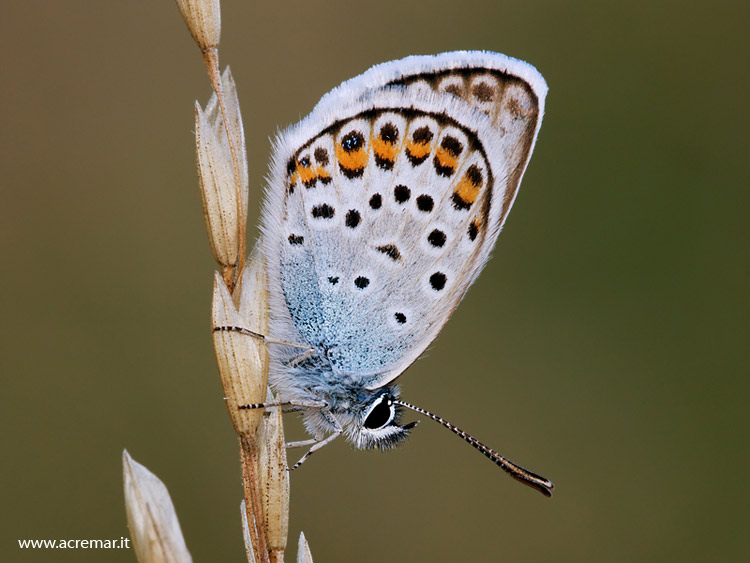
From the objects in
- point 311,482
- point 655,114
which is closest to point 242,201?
point 311,482

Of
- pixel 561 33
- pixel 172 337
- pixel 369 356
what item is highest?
pixel 561 33

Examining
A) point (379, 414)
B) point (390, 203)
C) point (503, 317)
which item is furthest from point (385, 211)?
point (503, 317)

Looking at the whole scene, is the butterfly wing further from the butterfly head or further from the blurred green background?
the blurred green background

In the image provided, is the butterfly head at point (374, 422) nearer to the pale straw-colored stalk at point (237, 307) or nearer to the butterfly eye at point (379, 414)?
the butterfly eye at point (379, 414)

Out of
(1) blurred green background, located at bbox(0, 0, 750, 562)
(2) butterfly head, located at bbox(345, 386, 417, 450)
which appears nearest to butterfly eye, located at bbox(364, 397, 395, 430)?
(2) butterfly head, located at bbox(345, 386, 417, 450)

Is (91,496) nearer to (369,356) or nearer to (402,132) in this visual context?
(369,356)

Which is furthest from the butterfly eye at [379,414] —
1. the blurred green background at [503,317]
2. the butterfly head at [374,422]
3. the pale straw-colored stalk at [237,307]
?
the blurred green background at [503,317]
